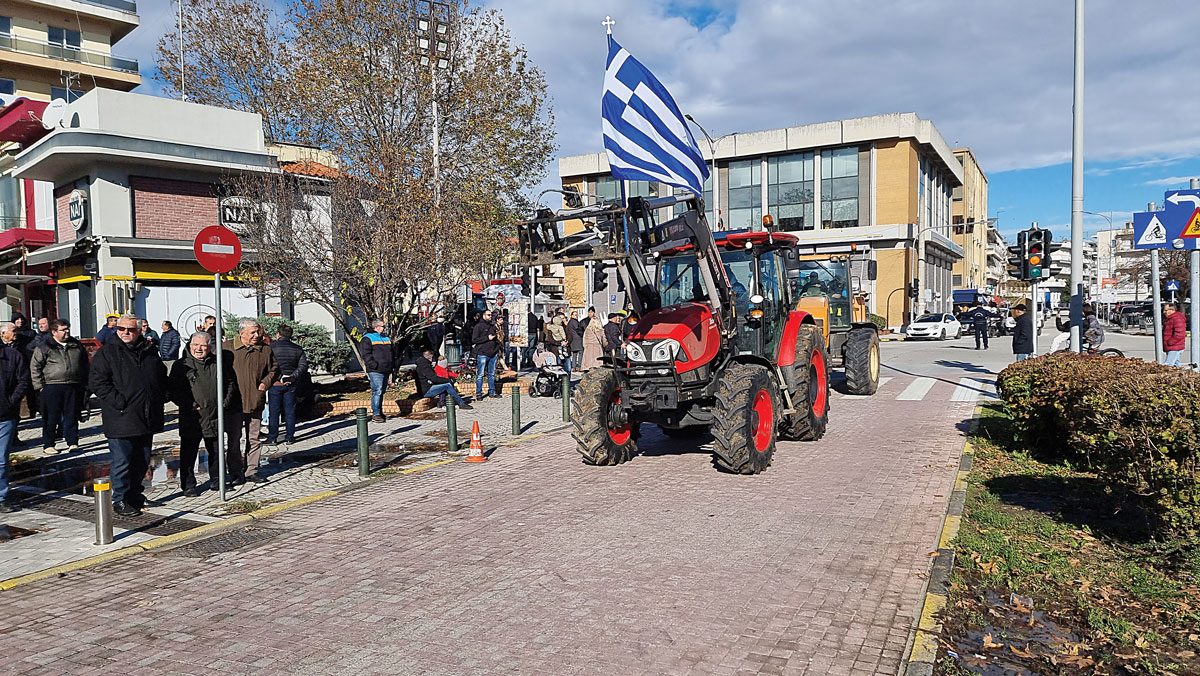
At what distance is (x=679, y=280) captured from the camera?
33.3ft

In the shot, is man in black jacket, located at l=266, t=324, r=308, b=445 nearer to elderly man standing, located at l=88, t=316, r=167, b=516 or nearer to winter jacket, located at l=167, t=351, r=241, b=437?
winter jacket, located at l=167, t=351, r=241, b=437

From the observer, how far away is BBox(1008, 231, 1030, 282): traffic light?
14.4 m

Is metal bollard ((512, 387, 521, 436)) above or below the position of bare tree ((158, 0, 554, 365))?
below

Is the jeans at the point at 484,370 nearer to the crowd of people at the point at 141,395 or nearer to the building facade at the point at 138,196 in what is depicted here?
the crowd of people at the point at 141,395

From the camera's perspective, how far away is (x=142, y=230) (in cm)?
2078

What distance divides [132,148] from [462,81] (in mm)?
8611

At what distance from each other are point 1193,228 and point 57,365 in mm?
15656

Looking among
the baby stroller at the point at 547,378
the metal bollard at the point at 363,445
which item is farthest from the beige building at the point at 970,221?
the metal bollard at the point at 363,445

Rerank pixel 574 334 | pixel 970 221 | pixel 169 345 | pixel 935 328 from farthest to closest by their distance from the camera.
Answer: pixel 970 221 → pixel 935 328 → pixel 574 334 → pixel 169 345

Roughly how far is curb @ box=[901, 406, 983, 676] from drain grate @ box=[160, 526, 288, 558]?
5286 mm

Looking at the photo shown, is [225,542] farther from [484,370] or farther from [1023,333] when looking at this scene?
[1023,333]

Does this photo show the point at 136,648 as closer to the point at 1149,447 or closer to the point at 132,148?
the point at 1149,447

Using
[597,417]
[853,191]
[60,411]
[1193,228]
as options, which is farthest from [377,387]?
[853,191]

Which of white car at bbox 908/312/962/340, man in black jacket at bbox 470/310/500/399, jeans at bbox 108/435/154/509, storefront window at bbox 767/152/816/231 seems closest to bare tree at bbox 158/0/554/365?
man in black jacket at bbox 470/310/500/399
